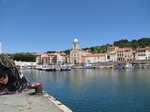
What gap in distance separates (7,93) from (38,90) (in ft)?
9.88

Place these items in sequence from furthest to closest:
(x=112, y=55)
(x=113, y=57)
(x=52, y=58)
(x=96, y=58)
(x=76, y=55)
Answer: (x=52, y=58) → (x=76, y=55) → (x=96, y=58) → (x=112, y=55) → (x=113, y=57)

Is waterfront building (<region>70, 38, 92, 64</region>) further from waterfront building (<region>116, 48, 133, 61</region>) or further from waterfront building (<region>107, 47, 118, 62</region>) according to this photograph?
waterfront building (<region>116, 48, 133, 61</region>)

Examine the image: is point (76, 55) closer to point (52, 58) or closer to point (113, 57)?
point (52, 58)

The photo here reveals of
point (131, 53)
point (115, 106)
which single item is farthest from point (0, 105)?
point (131, 53)

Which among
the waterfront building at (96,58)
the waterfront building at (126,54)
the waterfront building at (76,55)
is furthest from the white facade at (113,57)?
the waterfront building at (76,55)

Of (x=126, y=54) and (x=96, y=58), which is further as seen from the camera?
(x=96, y=58)

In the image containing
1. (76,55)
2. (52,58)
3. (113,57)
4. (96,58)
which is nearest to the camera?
(113,57)

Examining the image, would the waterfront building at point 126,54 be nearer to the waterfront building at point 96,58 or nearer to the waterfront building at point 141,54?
the waterfront building at point 141,54

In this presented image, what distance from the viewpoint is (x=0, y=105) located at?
432 inches

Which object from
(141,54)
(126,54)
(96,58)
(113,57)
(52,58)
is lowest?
(96,58)

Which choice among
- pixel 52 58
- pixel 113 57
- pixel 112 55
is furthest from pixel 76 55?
pixel 113 57

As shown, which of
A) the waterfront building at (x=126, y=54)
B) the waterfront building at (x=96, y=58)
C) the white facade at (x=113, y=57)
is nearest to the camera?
the waterfront building at (x=126, y=54)

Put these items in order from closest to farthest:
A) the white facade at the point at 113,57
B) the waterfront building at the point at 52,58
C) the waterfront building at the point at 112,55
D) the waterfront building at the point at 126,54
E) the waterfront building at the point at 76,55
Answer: the waterfront building at the point at 126,54, the white facade at the point at 113,57, the waterfront building at the point at 112,55, the waterfront building at the point at 76,55, the waterfront building at the point at 52,58

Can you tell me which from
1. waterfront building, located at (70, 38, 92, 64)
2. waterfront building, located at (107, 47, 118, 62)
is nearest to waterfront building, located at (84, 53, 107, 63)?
waterfront building, located at (107, 47, 118, 62)
